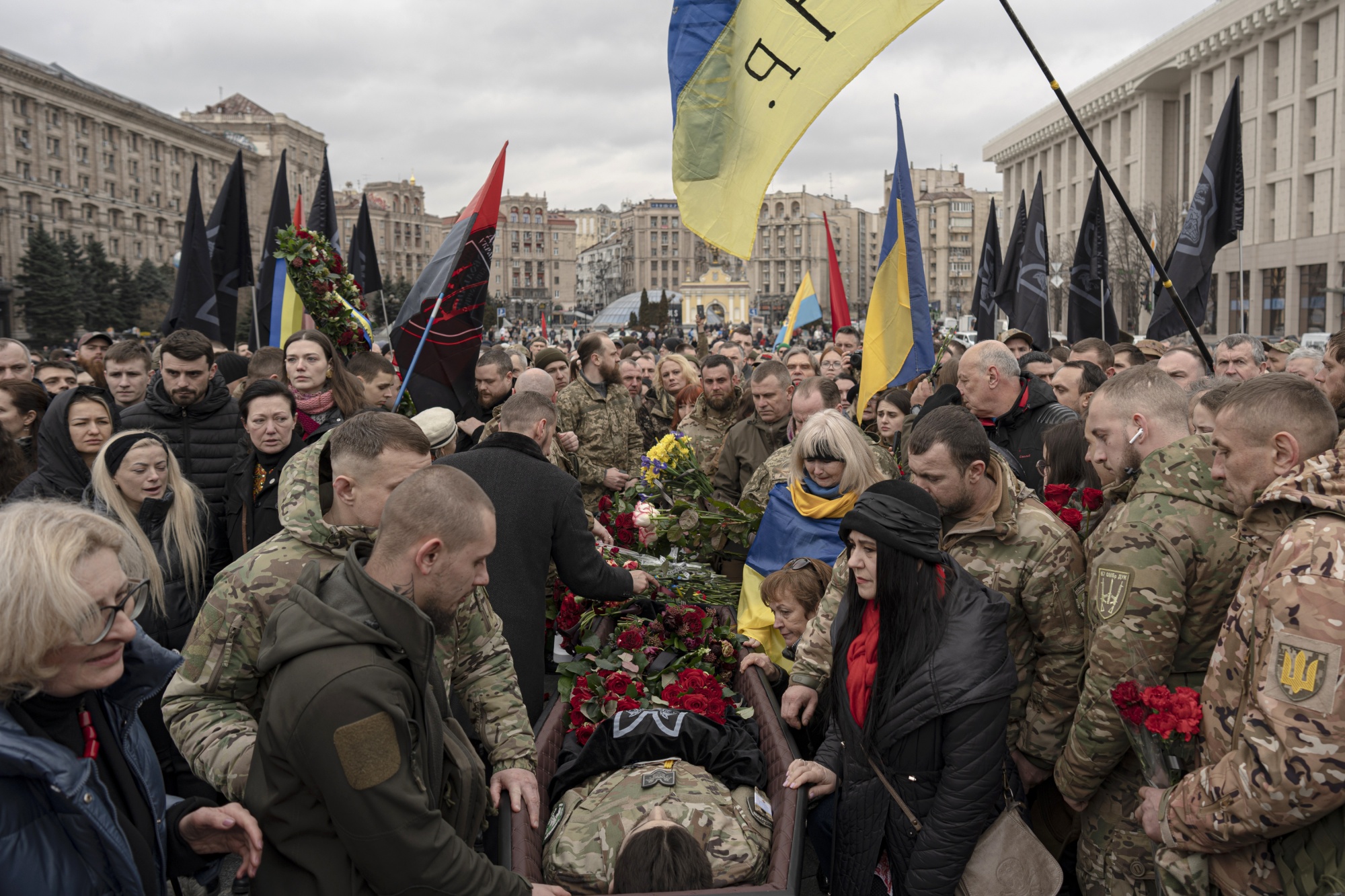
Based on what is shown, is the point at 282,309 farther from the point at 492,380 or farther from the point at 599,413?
the point at 599,413

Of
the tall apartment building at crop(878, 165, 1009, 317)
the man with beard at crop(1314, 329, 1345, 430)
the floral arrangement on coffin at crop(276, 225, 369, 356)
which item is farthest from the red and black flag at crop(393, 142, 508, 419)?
the tall apartment building at crop(878, 165, 1009, 317)

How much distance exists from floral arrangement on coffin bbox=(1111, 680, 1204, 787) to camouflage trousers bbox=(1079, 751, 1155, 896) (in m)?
0.33

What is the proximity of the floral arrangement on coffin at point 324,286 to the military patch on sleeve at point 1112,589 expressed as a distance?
5.74 metres

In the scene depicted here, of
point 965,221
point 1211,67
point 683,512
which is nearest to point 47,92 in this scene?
point 1211,67

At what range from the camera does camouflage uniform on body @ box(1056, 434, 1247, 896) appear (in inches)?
115

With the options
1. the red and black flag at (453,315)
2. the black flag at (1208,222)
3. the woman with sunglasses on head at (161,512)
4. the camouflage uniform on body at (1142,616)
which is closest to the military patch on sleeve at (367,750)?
the camouflage uniform on body at (1142,616)

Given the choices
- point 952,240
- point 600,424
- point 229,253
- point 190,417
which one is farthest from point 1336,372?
point 952,240

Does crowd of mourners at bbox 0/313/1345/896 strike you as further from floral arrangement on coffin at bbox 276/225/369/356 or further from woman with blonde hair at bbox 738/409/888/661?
floral arrangement on coffin at bbox 276/225/369/356

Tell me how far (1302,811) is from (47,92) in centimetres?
8417

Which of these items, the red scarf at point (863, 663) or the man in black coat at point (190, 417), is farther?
the man in black coat at point (190, 417)

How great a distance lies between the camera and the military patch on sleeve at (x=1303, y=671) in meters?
2.14

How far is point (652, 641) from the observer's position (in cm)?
449

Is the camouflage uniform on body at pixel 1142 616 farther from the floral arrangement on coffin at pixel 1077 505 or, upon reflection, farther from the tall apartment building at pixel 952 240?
the tall apartment building at pixel 952 240

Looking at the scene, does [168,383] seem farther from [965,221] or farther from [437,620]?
[965,221]
